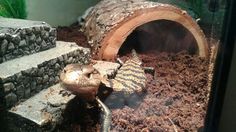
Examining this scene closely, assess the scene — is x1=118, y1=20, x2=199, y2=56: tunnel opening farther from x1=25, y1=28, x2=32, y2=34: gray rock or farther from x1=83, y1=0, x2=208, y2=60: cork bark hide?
x1=25, y1=28, x2=32, y2=34: gray rock

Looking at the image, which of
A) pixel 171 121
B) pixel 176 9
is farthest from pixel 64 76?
pixel 176 9

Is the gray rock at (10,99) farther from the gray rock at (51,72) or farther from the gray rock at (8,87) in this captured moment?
the gray rock at (51,72)

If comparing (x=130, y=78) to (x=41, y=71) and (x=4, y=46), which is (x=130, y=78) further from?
(x=4, y=46)

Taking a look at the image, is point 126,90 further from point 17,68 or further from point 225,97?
point 225,97

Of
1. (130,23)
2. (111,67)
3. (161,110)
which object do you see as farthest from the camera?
(130,23)

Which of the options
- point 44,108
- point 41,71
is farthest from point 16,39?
point 44,108

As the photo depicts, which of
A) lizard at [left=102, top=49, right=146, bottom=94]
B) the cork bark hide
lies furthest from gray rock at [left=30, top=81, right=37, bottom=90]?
the cork bark hide

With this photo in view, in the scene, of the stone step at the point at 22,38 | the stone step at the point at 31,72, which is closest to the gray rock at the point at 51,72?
the stone step at the point at 31,72
